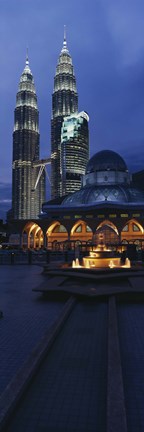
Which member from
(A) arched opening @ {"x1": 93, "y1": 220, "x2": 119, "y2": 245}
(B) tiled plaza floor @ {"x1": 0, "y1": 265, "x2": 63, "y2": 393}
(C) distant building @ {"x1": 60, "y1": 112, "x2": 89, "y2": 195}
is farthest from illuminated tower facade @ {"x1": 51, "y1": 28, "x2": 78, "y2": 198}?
(B) tiled plaza floor @ {"x1": 0, "y1": 265, "x2": 63, "y2": 393}

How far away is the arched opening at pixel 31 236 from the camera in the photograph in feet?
227

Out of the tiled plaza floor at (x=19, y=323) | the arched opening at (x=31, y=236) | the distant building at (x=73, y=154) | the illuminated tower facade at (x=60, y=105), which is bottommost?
the tiled plaza floor at (x=19, y=323)

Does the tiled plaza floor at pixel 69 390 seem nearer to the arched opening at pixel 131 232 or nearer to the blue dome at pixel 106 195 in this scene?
the arched opening at pixel 131 232

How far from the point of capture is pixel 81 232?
70062 mm

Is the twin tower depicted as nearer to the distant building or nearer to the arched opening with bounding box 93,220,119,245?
the distant building

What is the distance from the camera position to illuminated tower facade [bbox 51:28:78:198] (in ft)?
585

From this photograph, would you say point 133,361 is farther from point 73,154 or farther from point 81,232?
point 73,154

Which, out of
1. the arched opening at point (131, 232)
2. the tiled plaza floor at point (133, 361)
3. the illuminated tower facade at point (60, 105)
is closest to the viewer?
the tiled plaza floor at point (133, 361)

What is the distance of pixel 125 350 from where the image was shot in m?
7.42

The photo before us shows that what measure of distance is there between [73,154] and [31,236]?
274 feet

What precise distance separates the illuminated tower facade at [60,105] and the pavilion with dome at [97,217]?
98.9 metres

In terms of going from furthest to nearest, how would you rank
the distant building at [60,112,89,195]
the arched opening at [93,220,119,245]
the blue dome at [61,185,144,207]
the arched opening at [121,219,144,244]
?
the distant building at [60,112,89,195]
the blue dome at [61,185,144,207]
the arched opening at [121,219,144,244]
the arched opening at [93,220,119,245]

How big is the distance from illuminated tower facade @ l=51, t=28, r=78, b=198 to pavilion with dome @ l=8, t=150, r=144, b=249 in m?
98.9

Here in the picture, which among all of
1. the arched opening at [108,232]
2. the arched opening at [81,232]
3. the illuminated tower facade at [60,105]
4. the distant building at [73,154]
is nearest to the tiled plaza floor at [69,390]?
the arched opening at [108,232]
